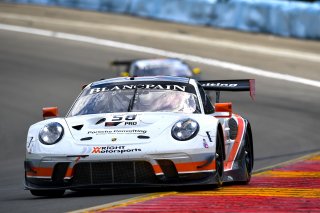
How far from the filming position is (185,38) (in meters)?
34.5

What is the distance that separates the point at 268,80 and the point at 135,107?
17718mm

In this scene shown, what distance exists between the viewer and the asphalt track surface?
44.5 feet

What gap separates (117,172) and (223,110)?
150 cm

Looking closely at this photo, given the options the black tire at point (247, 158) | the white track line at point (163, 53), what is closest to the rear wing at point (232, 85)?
the black tire at point (247, 158)

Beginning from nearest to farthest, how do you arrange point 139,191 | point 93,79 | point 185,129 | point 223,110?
1. point 185,129
2. point 139,191
3. point 223,110
4. point 93,79

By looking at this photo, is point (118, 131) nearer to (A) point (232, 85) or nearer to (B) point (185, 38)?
(A) point (232, 85)

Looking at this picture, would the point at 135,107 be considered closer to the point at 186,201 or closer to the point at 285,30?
the point at 186,201

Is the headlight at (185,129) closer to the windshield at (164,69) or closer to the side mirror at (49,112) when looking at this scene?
the side mirror at (49,112)

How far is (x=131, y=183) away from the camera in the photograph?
9180mm

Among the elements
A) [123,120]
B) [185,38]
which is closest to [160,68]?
[185,38]

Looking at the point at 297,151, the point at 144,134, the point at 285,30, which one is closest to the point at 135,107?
the point at 144,134

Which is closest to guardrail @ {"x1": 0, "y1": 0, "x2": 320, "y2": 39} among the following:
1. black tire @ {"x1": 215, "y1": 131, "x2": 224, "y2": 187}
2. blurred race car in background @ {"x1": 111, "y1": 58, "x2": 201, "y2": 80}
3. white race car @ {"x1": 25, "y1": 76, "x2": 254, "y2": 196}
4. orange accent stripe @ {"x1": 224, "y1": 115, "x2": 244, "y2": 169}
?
blurred race car in background @ {"x1": 111, "y1": 58, "x2": 201, "y2": 80}

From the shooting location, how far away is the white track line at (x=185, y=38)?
3123 centimetres

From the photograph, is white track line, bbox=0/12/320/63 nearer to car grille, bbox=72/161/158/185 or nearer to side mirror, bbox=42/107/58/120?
side mirror, bbox=42/107/58/120
